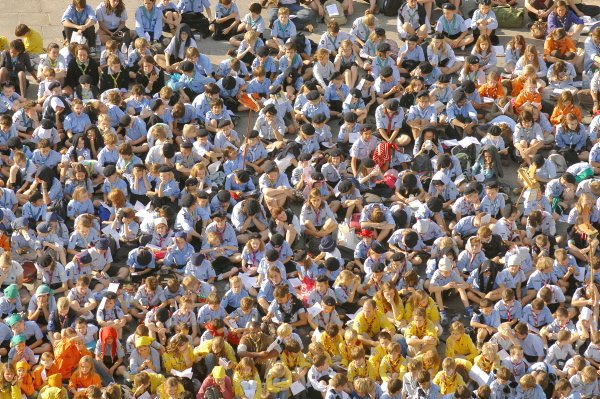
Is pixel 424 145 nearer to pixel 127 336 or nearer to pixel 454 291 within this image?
pixel 454 291

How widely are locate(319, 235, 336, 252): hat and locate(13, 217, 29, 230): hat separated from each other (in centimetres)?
419

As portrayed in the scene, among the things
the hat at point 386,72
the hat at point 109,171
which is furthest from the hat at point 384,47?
the hat at point 109,171

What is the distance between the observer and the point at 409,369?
70.6ft

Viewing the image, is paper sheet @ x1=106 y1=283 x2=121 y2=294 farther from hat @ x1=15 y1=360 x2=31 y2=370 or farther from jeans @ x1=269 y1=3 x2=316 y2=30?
jeans @ x1=269 y1=3 x2=316 y2=30

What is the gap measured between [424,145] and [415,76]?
2084 millimetres

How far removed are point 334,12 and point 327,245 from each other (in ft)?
22.1

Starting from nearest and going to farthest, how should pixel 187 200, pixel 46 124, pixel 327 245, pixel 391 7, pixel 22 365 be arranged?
pixel 22 365
pixel 327 245
pixel 187 200
pixel 46 124
pixel 391 7

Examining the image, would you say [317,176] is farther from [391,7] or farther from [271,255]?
[391,7]

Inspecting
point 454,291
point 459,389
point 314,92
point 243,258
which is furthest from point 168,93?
point 459,389

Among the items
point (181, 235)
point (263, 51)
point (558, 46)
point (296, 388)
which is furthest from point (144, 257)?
point (558, 46)

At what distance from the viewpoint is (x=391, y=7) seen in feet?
98.6

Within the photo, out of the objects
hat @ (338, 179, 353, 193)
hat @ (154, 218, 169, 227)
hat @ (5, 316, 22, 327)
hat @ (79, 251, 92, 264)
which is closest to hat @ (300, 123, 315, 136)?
hat @ (338, 179, 353, 193)

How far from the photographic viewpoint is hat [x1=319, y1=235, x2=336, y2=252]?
24.1 metres

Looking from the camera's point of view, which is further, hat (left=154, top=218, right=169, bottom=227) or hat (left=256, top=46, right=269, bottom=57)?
hat (left=256, top=46, right=269, bottom=57)
